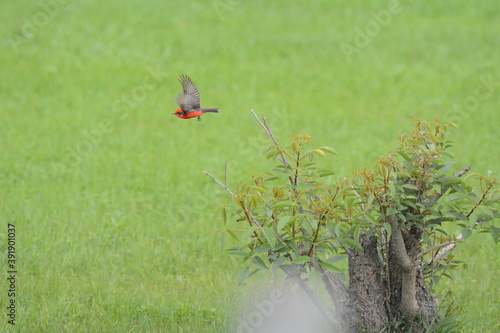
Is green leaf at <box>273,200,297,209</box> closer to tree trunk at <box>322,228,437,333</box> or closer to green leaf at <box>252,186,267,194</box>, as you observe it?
green leaf at <box>252,186,267,194</box>

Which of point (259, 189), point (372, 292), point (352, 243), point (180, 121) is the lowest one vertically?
point (372, 292)

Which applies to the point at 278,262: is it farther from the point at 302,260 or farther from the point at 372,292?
the point at 372,292

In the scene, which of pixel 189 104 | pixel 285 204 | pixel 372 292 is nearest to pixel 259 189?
pixel 285 204

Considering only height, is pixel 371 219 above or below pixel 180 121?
below

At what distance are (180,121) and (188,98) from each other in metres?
7.62

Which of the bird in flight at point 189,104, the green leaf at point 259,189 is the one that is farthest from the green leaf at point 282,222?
the bird in flight at point 189,104

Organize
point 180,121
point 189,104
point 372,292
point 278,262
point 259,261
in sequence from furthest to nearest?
point 180,121, point 372,292, point 259,261, point 278,262, point 189,104

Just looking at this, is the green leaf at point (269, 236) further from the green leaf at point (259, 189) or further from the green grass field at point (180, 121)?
the green grass field at point (180, 121)

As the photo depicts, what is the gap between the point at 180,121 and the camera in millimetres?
10961

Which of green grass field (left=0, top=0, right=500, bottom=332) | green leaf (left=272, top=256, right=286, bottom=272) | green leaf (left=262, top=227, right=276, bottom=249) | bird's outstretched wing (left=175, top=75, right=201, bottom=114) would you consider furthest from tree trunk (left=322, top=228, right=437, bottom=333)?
bird's outstretched wing (left=175, top=75, right=201, bottom=114)

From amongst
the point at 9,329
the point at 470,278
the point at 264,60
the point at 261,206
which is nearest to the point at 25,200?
the point at 9,329

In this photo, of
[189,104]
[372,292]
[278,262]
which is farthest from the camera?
[372,292]

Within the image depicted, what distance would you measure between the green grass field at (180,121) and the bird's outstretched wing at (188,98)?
1.02 metres

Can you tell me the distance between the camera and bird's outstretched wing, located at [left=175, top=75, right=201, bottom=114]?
3.35 meters
